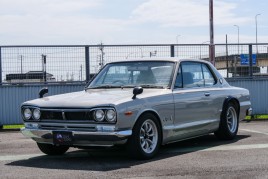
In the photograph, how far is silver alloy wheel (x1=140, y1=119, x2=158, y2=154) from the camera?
24.4 feet

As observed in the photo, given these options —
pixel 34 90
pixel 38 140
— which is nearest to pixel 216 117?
pixel 38 140

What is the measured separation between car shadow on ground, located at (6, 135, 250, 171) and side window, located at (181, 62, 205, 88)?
1.10 metres

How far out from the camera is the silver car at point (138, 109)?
706 centimetres

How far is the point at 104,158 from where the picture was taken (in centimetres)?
774

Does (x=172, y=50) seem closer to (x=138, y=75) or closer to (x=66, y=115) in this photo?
(x=138, y=75)

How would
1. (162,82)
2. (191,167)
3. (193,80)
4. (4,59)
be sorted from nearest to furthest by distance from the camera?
(191,167) < (162,82) < (193,80) < (4,59)

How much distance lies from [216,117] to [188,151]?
117 centimetres

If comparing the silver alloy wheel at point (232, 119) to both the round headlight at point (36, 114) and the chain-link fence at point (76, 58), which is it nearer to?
the chain-link fence at point (76, 58)

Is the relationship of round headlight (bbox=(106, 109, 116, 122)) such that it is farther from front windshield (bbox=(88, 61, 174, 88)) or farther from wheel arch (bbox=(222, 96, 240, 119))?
wheel arch (bbox=(222, 96, 240, 119))

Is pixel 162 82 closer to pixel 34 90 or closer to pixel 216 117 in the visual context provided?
pixel 216 117

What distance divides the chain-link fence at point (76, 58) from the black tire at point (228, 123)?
3.18 m

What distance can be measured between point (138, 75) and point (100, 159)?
5.36 feet

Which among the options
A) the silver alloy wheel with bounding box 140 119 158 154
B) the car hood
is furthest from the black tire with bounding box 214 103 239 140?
the silver alloy wheel with bounding box 140 119 158 154

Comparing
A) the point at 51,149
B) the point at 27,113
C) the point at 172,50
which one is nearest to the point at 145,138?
the point at 51,149
